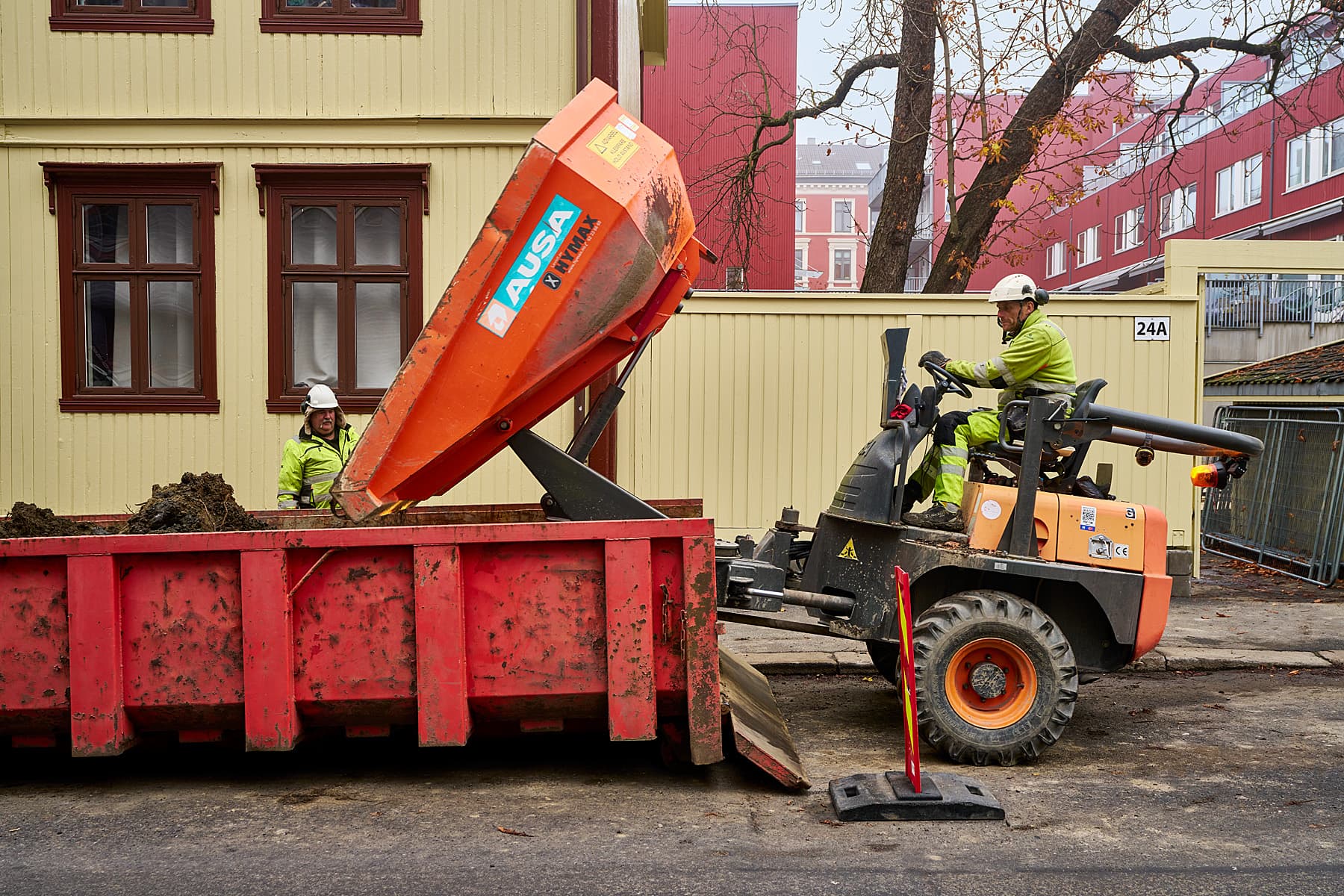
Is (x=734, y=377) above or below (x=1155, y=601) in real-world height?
above

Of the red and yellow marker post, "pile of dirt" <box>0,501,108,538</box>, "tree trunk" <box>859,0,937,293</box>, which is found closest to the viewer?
the red and yellow marker post

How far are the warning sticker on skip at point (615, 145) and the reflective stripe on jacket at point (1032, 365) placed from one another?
2021 millimetres

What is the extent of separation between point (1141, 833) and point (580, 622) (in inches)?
95.7

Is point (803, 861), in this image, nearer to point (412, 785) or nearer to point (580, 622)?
point (580, 622)

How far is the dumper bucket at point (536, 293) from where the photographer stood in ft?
16.1

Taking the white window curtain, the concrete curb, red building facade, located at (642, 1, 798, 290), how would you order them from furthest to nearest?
1. red building facade, located at (642, 1, 798, 290)
2. the white window curtain
3. the concrete curb

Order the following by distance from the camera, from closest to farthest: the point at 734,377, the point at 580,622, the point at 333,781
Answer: the point at 580,622
the point at 333,781
the point at 734,377

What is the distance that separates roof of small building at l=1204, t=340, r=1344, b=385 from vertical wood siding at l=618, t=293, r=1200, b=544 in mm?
3100

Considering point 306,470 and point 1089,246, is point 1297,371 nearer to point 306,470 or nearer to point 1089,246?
point 306,470

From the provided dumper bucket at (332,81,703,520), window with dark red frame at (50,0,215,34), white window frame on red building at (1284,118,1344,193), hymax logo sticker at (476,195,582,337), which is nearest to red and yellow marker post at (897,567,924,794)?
dumper bucket at (332,81,703,520)

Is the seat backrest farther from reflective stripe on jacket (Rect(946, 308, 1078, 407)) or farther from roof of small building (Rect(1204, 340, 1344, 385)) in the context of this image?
roof of small building (Rect(1204, 340, 1344, 385))

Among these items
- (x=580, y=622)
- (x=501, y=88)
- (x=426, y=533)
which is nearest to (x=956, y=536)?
(x=580, y=622)

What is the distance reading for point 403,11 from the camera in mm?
9625

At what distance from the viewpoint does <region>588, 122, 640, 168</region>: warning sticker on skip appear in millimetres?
5000
